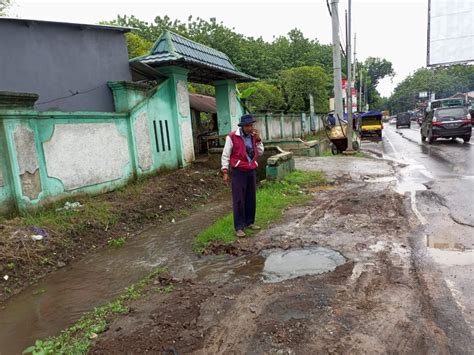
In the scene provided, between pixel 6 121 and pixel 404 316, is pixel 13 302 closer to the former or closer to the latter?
pixel 6 121

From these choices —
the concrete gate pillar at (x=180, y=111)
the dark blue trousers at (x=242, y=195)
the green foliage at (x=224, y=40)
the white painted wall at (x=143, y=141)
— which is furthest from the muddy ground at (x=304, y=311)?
the green foliage at (x=224, y=40)

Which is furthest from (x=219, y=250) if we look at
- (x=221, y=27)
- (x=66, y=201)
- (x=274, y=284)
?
(x=221, y=27)

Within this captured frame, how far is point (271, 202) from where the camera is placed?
7.96 m

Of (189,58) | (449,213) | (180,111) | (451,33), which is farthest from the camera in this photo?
(451,33)

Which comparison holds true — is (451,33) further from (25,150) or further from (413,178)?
(25,150)

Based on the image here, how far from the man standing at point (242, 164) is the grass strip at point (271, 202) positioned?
338 mm

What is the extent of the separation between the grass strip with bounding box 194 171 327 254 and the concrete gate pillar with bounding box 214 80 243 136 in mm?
4846

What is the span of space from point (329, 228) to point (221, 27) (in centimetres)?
3776

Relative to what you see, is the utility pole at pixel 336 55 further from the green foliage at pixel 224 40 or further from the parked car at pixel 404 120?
the parked car at pixel 404 120

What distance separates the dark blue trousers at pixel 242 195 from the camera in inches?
234

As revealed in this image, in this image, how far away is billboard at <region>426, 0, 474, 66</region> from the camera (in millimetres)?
22344

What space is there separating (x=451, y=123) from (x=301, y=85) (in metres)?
15.9

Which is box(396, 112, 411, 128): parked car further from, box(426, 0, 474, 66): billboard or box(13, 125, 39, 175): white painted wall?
box(13, 125, 39, 175): white painted wall

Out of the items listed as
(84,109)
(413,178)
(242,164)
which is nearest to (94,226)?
(242,164)
